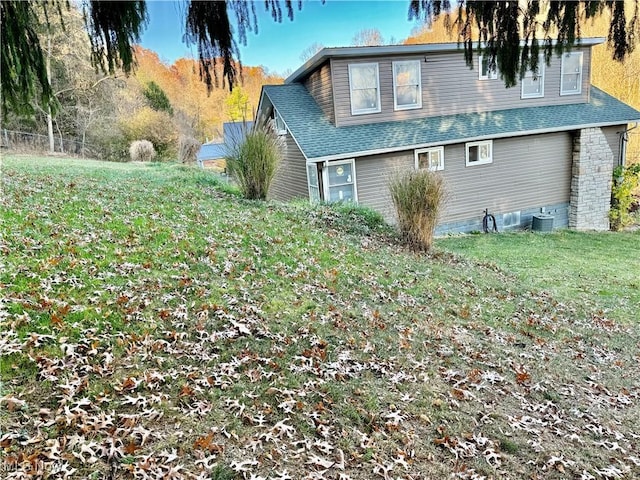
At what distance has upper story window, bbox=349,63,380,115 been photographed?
1155cm

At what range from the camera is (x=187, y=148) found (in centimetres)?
2147

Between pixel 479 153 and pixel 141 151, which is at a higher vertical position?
pixel 141 151

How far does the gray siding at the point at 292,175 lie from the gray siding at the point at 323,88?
56.9 inches

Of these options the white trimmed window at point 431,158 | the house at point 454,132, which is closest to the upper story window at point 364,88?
the house at point 454,132

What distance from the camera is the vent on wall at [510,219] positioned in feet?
43.9

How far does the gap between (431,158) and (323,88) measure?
391cm

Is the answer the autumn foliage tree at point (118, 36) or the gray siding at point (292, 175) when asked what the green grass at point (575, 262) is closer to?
the gray siding at point (292, 175)

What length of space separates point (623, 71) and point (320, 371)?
72.2 ft

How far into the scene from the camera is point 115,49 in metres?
2.21

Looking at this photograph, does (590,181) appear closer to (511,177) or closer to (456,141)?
(511,177)

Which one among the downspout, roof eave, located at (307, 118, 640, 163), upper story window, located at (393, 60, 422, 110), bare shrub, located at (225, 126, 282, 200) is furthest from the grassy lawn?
the downspout

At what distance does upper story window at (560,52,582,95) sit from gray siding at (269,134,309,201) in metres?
9.45

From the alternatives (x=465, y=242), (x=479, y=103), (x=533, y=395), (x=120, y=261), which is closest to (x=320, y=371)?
(x=533, y=395)

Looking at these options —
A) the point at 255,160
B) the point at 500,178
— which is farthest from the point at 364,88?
the point at 500,178
